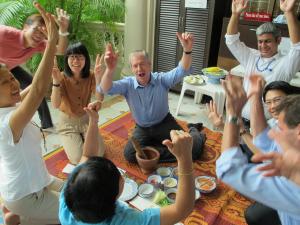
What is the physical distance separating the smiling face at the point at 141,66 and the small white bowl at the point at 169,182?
0.74m

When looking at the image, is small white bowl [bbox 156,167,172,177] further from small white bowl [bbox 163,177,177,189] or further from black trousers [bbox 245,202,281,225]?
black trousers [bbox 245,202,281,225]

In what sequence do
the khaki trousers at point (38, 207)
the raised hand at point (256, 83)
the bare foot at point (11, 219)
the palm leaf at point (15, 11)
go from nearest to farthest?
the raised hand at point (256, 83) < the khaki trousers at point (38, 207) < the bare foot at point (11, 219) < the palm leaf at point (15, 11)

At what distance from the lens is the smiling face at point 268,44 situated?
1.97 metres

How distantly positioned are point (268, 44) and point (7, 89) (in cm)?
172

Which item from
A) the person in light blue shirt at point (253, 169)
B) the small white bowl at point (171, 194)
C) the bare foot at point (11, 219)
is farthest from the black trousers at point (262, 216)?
the bare foot at point (11, 219)

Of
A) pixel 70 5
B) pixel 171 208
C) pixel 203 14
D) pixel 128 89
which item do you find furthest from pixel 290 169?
pixel 70 5

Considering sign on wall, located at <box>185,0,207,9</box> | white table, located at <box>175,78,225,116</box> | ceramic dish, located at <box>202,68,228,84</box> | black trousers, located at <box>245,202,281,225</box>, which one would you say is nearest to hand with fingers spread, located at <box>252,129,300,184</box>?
black trousers, located at <box>245,202,281,225</box>

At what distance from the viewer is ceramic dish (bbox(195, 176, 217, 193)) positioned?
1870 millimetres

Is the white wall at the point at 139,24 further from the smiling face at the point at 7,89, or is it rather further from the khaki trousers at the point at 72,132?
the smiling face at the point at 7,89

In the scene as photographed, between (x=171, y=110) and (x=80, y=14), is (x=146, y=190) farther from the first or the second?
(x=80, y=14)

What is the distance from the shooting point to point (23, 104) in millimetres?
1088

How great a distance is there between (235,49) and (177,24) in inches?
55.9

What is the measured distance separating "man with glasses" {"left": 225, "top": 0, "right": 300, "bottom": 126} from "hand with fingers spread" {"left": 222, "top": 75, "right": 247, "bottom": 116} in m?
0.96

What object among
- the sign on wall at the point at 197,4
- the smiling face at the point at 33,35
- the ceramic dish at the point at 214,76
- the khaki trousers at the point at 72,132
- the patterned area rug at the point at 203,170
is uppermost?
the sign on wall at the point at 197,4
